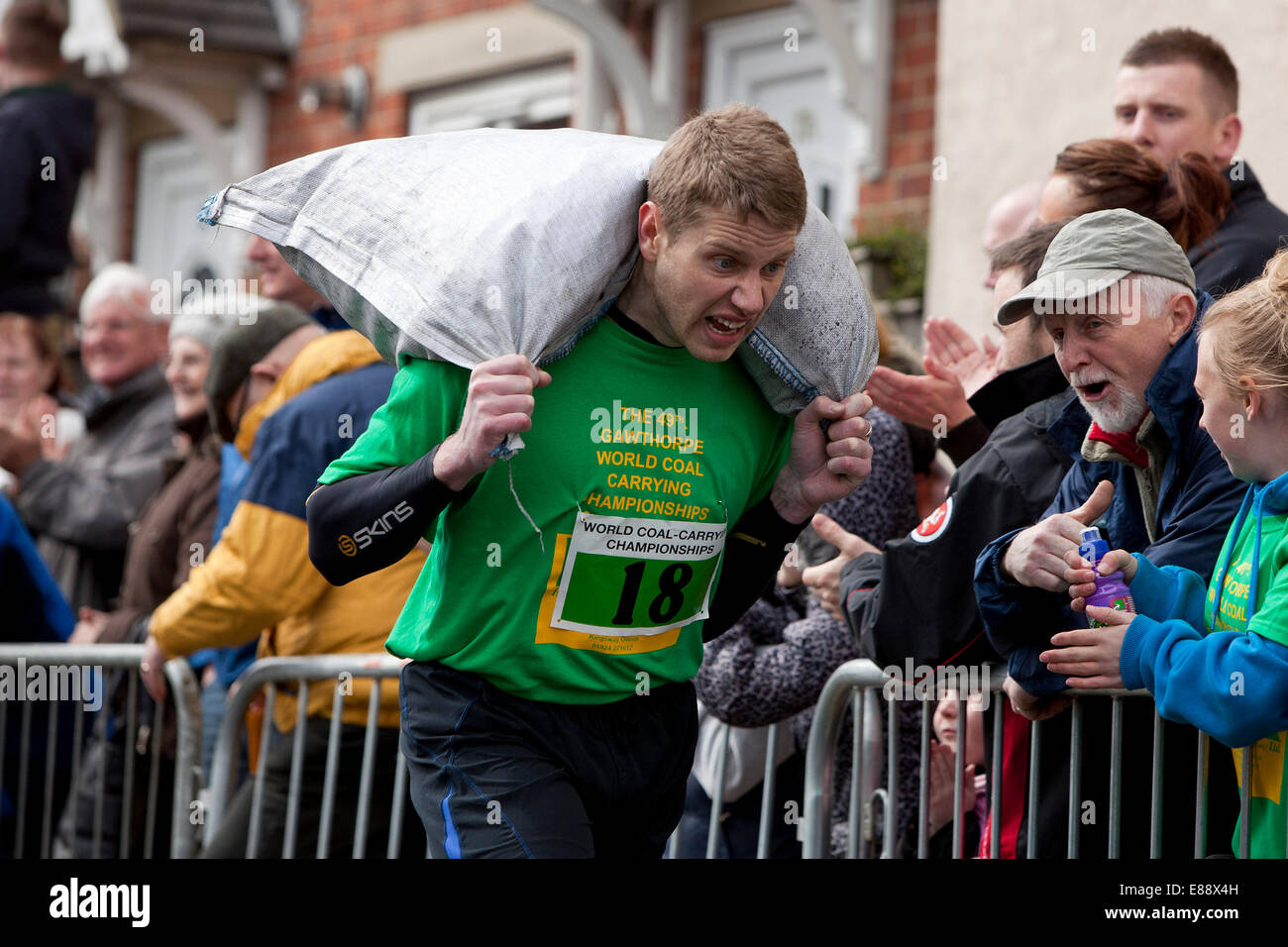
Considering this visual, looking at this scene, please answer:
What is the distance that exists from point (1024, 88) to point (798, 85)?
280cm

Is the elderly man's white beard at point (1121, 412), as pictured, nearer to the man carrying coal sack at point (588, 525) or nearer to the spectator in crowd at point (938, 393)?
the man carrying coal sack at point (588, 525)

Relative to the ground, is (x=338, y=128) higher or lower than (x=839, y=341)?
higher

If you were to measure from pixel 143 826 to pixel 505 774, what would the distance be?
326cm

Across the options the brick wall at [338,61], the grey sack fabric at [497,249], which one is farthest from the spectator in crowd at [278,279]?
the brick wall at [338,61]

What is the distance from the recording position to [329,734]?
5.18m

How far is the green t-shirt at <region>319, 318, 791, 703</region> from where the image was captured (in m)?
3.36

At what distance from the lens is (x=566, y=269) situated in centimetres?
332

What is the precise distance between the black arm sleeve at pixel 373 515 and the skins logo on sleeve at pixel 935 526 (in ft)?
3.65

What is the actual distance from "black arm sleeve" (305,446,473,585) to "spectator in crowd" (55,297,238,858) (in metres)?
2.83

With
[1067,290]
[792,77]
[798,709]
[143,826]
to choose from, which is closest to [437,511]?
[1067,290]

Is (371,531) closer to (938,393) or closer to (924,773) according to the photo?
(924,773)

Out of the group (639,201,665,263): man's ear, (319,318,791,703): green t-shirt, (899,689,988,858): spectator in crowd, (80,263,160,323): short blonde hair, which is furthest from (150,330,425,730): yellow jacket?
(80,263,160,323): short blonde hair

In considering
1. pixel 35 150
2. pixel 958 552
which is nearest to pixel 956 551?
pixel 958 552
